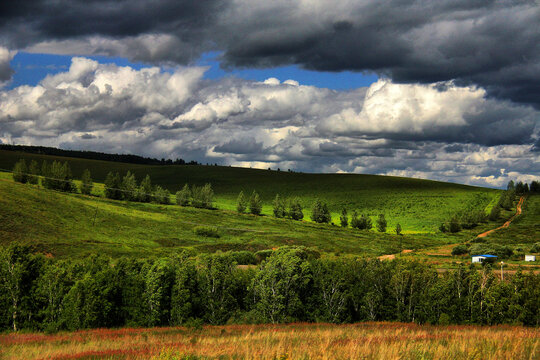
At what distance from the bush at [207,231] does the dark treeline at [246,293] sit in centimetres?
7384

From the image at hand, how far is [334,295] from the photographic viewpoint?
44.2 metres

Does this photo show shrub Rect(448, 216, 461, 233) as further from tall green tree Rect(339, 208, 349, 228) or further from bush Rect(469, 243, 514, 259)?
bush Rect(469, 243, 514, 259)

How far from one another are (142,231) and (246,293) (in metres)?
74.0

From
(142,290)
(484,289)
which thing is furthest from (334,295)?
(142,290)

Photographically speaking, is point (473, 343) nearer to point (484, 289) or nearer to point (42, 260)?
point (484, 289)

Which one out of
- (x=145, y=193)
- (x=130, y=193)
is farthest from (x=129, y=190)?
(x=145, y=193)

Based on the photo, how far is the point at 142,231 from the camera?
11394cm

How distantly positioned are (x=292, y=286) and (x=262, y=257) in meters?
51.5

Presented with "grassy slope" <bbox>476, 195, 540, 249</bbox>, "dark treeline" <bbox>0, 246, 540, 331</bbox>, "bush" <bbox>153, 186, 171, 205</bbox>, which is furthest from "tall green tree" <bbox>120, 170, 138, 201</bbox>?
"grassy slope" <bbox>476, 195, 540, 249</bbox>

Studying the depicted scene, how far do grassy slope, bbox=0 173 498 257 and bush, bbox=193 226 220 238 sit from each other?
84.3 inches

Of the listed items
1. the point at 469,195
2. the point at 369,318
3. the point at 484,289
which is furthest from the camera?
the point at 469,195

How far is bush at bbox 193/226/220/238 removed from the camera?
122 meters

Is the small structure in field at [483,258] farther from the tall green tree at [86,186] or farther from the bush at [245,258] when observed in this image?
the tall green tree at [86,186]

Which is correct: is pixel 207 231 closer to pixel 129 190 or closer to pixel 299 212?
pixel 299 212
